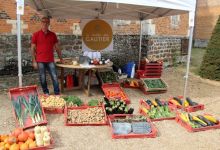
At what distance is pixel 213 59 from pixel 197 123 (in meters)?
5.57

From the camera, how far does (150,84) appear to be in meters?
8.38

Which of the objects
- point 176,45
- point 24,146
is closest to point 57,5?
point 24,146

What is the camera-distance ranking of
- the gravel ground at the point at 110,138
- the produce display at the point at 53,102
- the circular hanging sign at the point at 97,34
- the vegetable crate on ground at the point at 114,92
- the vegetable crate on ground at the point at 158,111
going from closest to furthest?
the gravel ground at the point at 110,138 → the vegetable crate on ground at the point at 158,111 → the produce display at the point at 53,102 → the vegetable crate on ground at the point at 114,92 → the circular hanging sign at the point at 97,34

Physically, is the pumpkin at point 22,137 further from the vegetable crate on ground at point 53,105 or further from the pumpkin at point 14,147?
the vegetable crate on ground at point 53,105

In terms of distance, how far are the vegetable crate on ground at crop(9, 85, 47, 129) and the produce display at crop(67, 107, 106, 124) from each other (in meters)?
0.56

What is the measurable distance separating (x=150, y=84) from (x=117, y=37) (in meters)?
3.12

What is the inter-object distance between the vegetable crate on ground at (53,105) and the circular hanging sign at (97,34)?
122 inches

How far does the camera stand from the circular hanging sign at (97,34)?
28.9 ft

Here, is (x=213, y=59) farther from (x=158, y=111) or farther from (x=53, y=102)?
(x=53, y=102)

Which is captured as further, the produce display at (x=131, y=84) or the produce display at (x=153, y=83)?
the produce display at (x=131, y=84)

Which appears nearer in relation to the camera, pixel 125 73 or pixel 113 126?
pixel 113 126

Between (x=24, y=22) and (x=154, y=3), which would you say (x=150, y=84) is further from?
(x=24, y=22)

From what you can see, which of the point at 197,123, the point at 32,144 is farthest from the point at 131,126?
the point at 32,144

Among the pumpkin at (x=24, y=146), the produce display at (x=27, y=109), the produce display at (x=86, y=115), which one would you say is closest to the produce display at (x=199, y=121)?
the produce display at (x=86, y=115)
